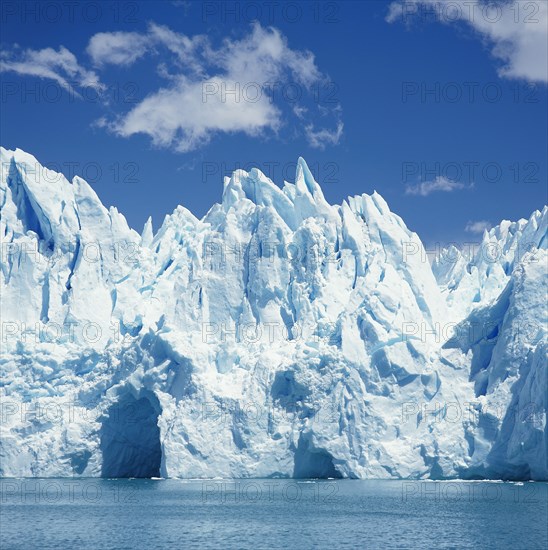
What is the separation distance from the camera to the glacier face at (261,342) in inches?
1474

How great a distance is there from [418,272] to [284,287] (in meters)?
7.67

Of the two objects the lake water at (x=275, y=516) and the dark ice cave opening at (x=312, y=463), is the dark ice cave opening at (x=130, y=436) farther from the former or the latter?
the dark ice cave opening at (x=312, y=463)

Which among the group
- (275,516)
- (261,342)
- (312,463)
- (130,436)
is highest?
(261,342)

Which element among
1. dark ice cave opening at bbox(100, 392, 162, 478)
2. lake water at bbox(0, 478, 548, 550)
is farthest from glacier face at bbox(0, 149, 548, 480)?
lake water at bbox(0, 478, 548, 550)

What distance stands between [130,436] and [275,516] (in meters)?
17.4

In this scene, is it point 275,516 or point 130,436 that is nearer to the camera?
point 275,516

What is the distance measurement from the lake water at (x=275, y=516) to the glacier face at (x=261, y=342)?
2.03m

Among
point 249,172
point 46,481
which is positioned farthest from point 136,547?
point 249,172

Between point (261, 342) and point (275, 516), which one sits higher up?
point (261, 342)

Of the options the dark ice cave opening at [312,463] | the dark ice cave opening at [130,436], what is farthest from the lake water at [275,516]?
the dark ice cave opening at [130,436]

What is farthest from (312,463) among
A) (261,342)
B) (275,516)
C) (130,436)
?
(275,516)

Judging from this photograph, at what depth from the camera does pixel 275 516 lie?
26766mm

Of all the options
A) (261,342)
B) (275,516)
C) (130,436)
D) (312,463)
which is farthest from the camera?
(261,342)

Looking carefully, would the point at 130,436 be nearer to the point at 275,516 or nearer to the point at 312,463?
the point at 312,463
